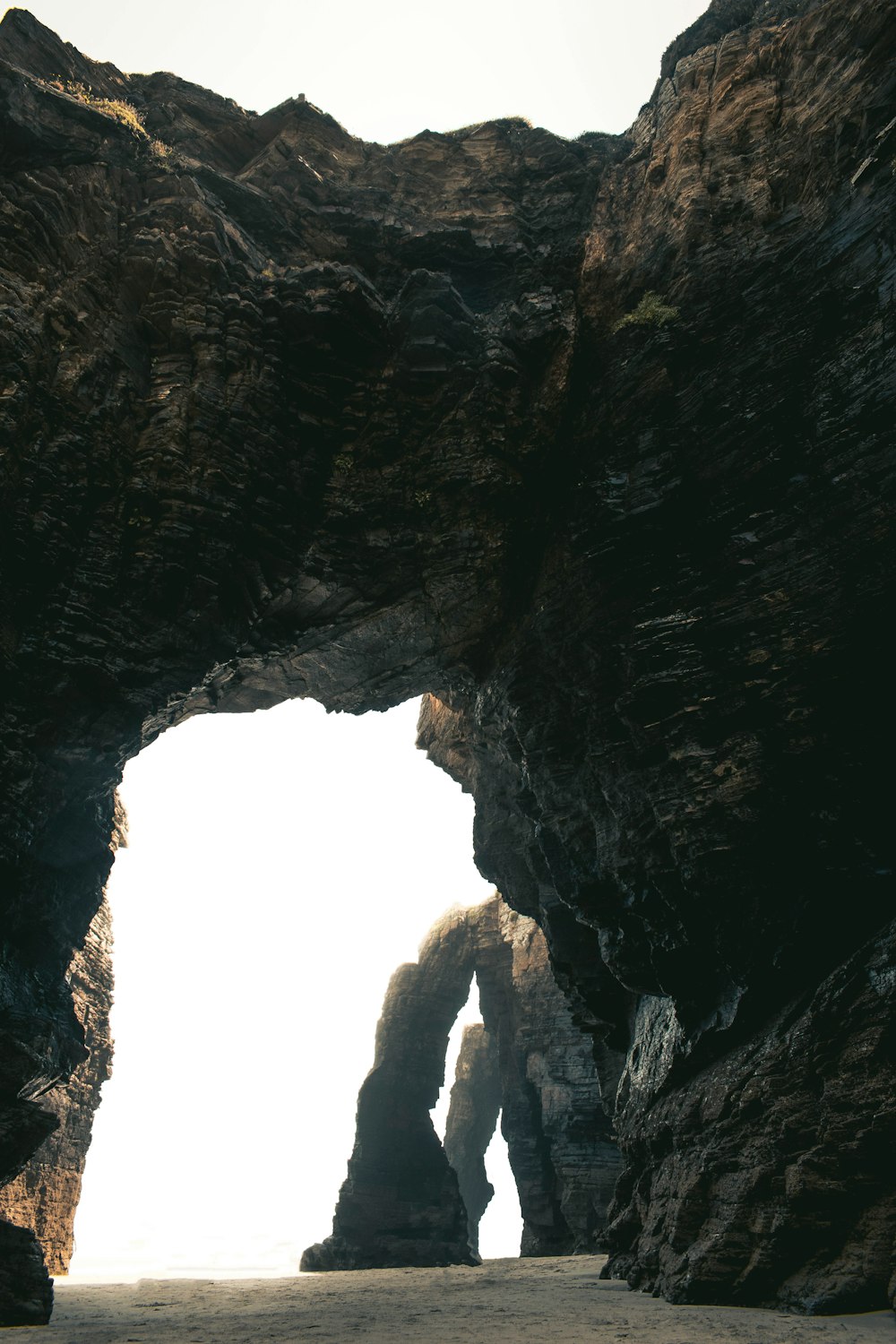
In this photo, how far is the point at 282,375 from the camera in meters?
15.4

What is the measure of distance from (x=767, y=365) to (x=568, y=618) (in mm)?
5346

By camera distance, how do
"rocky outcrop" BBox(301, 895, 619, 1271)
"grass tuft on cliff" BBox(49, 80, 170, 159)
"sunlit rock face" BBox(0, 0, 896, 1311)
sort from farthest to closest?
1. "rocky outcrop" BBox(301, 895, 619, 1271)
2. "grass tuft on cliff" BBox(49, 80, 170, 159)
3. "sunlit rock face" BBox(0, 0, 896, 1311)

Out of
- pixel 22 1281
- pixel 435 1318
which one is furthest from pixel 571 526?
pixel 22 1281

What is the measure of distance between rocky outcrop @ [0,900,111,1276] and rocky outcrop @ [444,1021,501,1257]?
2002 cm

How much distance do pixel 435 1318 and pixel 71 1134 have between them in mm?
17202

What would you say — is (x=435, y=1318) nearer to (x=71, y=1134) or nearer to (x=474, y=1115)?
(x=71, y=1134)

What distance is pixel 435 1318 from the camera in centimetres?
796

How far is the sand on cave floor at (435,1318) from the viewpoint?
639 centimetres

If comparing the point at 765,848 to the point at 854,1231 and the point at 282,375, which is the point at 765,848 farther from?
the point at 282,375

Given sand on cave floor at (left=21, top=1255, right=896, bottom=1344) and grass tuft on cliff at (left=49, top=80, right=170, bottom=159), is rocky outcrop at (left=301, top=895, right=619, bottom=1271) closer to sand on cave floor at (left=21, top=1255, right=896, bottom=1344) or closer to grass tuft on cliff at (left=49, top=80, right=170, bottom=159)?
sand on cave floor at (left=21, top=1255, right=896, bottom=1344)

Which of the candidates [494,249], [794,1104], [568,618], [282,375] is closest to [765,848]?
[794,1104]

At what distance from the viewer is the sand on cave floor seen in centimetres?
→ 639

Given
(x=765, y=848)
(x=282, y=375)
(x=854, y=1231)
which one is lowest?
(x=854, y=1231)

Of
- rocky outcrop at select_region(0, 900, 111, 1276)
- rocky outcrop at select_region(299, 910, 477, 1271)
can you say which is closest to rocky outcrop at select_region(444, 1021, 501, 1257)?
rocky outcrop at select_region(299, 910, 477, 1271)
